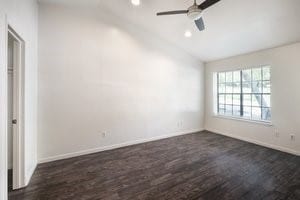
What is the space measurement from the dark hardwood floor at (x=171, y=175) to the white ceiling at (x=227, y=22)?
2.63 metres

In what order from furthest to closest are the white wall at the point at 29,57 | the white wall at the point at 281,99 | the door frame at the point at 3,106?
the white wall at the point at 281,99 → the white wall at the point at 29,57 → the door frame at the point at 3,106

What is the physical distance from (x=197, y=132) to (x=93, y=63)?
397 cm

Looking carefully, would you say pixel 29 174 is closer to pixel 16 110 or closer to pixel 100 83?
pixel 16 110

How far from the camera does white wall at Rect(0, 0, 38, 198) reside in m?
1.82

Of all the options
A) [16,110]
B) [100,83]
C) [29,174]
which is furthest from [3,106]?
[100,83]

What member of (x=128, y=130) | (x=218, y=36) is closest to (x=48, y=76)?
(x=128, y=130)

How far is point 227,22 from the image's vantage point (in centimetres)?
310

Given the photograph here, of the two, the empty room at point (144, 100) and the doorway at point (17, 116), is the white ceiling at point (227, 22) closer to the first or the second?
the empty room at point (144, 100)

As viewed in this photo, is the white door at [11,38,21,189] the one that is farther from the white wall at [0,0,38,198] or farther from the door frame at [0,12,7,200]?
the door frame at [0,12,7,200]

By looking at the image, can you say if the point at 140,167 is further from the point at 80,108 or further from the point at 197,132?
the point at 197,132

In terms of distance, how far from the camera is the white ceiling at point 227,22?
2.60 metres

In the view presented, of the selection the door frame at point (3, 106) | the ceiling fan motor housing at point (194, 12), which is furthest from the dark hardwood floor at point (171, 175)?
the ceiling fan motor housing at point (194, 12)

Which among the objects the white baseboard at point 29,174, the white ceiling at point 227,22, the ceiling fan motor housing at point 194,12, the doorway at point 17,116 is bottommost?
the white baseboard at point 29,174

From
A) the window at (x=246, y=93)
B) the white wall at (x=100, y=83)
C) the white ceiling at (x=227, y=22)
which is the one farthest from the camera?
the window at (x=246, y=93)
